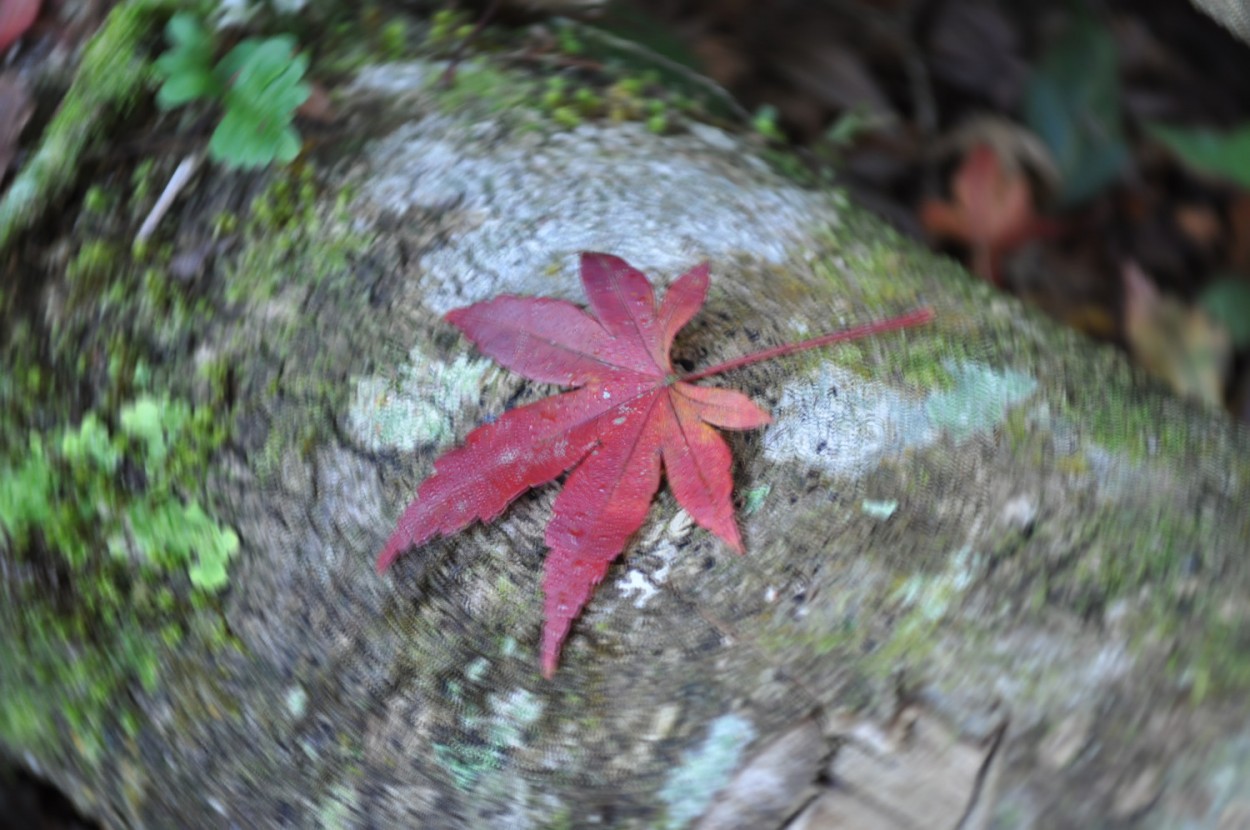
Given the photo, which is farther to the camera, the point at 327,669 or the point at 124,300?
the point at 124,300

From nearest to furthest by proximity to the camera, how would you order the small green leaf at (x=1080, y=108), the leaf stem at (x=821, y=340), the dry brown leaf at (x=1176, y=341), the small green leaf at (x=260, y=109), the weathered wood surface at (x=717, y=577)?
the weathered wood surface at (x=717, y=577) < the leaf stem at (x=821, y=340) < the small green leaf at (x=260, y=109) < the dry brown leaf at (x=1176, y=341) < the small green leaf at (x=1080, y=108)

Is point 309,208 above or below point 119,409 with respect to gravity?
above

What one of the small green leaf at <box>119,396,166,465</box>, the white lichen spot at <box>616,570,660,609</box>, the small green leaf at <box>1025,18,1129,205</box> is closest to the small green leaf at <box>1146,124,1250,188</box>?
the small green leaf at <box>1025,18,1129,205</box>

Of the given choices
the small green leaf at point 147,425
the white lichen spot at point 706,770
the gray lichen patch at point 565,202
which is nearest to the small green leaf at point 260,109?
the gray lichen patch at point 565,202

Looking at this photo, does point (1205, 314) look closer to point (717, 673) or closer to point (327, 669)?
point (717, 673)

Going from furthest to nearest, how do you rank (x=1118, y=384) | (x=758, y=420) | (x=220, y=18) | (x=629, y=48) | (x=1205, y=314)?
(x=1205, y=314) → (x=629, y=48) → (x=220, y=18) → (x=1118, y=384) → (x=758, y=420)

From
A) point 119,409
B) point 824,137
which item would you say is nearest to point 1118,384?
point 824,137

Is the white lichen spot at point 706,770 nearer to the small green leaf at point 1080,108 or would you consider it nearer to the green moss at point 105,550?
the green moss at point 105,550
